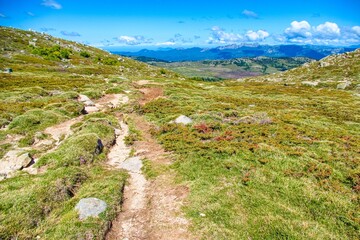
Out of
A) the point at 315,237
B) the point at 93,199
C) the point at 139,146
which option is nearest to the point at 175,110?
the point at 139,146

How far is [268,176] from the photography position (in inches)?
621

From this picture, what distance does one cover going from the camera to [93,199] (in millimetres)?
12984

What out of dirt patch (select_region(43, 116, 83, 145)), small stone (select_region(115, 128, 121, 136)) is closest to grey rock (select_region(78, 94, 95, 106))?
dirt patch (select_region(43, 116, 83, 145))

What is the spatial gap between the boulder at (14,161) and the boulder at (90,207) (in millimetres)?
6965

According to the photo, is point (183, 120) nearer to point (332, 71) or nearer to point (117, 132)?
point (117, 132)

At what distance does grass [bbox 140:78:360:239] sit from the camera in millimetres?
11797

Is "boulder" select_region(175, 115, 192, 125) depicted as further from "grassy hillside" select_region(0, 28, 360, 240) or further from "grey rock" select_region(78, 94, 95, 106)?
"grey rock" select_region(78, 94, 95, 106)

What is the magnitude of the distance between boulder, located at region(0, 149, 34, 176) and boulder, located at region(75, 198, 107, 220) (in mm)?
6965

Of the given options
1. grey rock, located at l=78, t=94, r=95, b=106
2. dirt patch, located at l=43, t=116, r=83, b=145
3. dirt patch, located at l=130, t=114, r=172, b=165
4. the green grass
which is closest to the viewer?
the green grass

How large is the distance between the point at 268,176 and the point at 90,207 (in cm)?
Result: 1098

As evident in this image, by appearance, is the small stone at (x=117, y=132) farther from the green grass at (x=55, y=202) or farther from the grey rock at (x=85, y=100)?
the grey rock at (x=85, y=100)

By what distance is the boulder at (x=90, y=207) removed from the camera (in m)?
11.9

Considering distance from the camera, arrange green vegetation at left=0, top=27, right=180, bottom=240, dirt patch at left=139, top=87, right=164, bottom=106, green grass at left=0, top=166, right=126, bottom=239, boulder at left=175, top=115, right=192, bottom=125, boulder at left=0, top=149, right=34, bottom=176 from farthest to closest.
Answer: dirt patch at left=139, top=87, right=164, bottom=106
boulder at left=175, top=115, right=192, bottom=125
boulder at left=0, top=149, right=34, bottom=176
green vegetation at left=0, top=27, right=180, bottom=240
green grass at left=0, top=166, right=126, bottom=239

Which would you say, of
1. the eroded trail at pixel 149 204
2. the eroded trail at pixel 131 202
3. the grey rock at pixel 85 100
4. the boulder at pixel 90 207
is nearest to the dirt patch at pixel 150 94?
the grey rock at pixel 85 100
